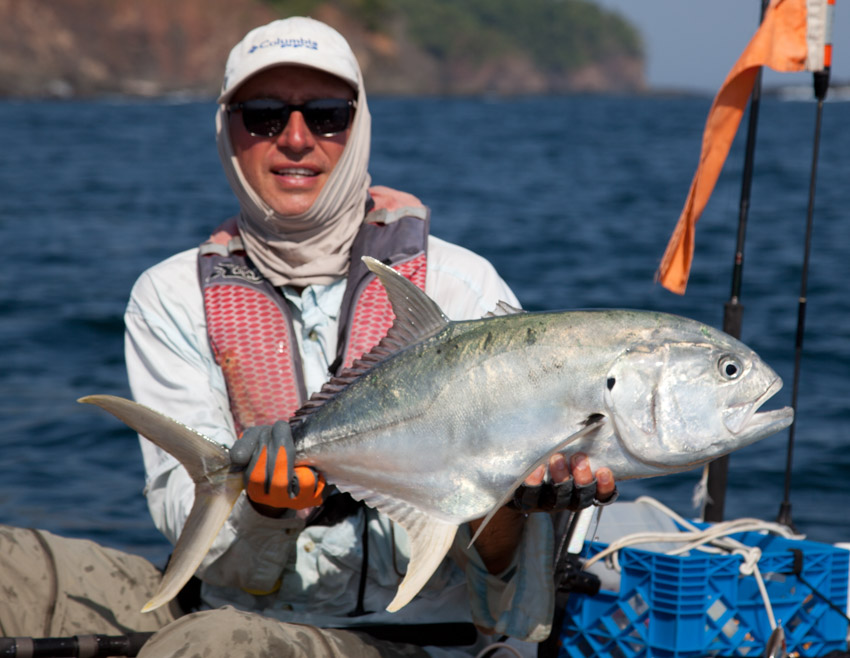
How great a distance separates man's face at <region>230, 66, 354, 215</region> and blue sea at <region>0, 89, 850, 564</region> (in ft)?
10.1

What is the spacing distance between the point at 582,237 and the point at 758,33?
1252 cm

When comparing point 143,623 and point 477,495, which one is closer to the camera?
point 477,495

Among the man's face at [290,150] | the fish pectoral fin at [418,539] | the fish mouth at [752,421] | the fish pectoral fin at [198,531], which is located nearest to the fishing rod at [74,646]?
the fish pectoral fin at [198,531]

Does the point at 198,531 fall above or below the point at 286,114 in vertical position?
below

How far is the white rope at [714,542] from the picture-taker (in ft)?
10.5

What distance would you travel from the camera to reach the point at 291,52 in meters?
3.16

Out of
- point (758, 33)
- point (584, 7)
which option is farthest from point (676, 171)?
point (584, 7)

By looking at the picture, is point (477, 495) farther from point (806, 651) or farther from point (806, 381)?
point (806, 381)

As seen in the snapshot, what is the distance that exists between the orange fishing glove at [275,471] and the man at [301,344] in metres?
0.16

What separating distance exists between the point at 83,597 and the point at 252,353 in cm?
96

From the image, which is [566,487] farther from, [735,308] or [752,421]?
[735,308]

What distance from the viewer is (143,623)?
321cm

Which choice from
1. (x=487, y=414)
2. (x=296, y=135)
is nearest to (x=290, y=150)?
(x=296, y=135)

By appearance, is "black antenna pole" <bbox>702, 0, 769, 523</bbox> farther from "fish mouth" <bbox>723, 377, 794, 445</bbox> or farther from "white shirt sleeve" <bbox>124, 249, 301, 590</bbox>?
"white shirt sleeve" <bbox>124, 249, 301, 590</bbox>
